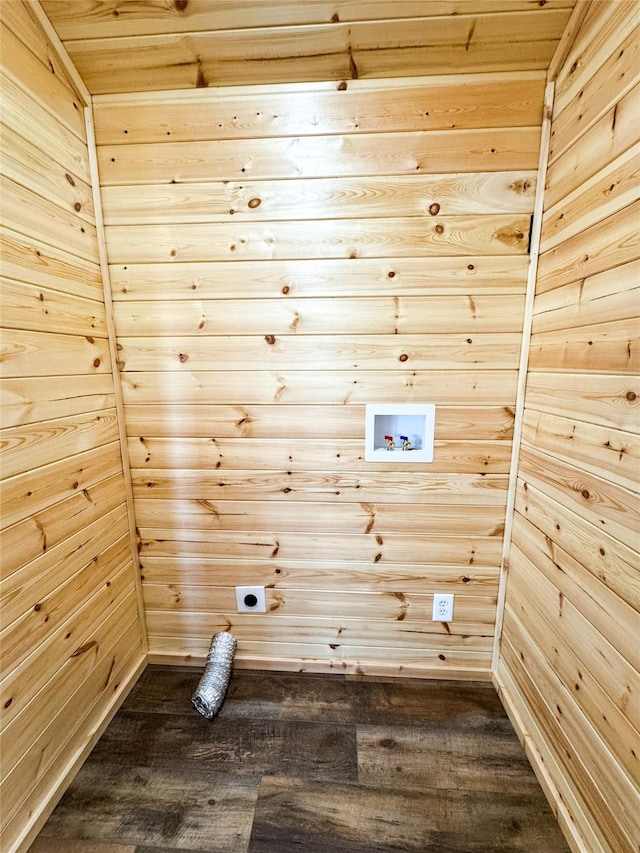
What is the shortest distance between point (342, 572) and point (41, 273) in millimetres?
1392

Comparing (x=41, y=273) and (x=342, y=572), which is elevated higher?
(x=41, y=273)

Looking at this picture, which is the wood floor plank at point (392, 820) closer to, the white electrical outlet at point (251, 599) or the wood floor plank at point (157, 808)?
the wood floor plank at point (157, 808)

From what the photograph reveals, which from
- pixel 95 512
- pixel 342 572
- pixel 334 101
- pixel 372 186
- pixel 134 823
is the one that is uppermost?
pixel 334 101

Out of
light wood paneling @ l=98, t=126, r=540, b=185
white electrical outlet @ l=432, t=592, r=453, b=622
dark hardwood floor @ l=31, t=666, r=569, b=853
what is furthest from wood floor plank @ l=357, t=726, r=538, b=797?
light wood paneling @ l=98, t=126, r=540, b=185

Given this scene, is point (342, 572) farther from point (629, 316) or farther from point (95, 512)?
point (629, 316)

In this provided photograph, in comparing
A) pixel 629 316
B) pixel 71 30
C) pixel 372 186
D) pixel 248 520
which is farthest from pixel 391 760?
pixel 71 30

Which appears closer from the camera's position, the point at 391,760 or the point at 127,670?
the point at 391,760

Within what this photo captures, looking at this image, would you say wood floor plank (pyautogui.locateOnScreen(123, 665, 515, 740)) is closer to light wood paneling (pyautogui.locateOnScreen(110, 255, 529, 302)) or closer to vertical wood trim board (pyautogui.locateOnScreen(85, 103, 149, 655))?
vertical wood trim board (pyautogui.locateOnScreen(85, 103, 149, 655))

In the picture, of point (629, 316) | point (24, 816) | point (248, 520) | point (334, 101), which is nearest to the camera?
point (629, 316)

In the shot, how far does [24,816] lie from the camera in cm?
94

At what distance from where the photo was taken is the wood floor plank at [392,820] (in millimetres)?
929

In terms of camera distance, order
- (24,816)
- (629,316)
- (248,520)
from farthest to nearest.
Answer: (248,520) → (24,816) → (629,316)

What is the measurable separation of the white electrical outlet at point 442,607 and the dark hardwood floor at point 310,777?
0.27 m

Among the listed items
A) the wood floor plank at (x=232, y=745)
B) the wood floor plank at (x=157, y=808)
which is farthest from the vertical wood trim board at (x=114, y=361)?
the wood floor plank at (x=157, y=808)
